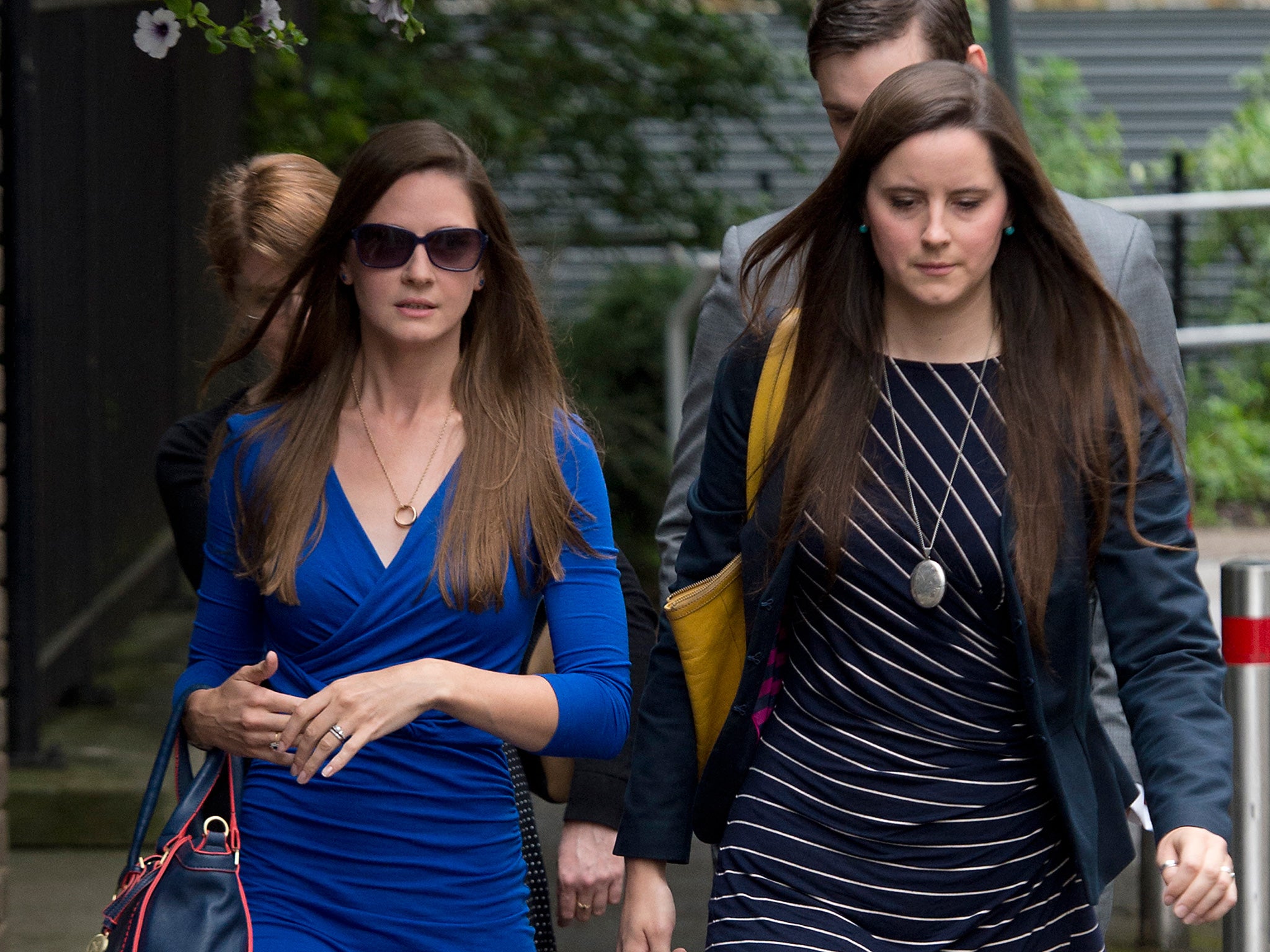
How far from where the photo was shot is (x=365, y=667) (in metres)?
2.43

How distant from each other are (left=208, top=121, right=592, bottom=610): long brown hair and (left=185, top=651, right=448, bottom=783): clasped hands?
169 millimetres

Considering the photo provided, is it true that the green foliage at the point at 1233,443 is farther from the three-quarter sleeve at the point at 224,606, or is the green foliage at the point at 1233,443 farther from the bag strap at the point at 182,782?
the bag strap at the point at 182,782

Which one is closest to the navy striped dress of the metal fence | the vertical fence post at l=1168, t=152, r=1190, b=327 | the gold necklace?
the gold necklace

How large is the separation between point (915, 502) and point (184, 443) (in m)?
1.43

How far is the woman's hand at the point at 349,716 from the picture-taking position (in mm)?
2146

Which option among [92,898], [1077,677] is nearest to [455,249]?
[1077,677]

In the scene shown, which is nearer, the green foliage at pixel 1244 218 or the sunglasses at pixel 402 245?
the sunglasses at pixel 402 245

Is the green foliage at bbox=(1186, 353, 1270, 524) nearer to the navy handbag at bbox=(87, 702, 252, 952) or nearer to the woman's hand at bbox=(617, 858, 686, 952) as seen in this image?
the woman's hand at bbox=(617, 858, 686, 952)

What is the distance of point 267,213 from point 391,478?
828 mm

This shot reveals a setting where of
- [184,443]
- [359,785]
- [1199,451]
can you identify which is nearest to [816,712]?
[359,785]

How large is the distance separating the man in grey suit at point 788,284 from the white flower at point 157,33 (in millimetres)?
1048

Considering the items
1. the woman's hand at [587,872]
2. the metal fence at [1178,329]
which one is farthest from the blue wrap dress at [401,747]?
the metal fence at [1178,329]

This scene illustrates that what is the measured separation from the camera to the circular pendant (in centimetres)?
226

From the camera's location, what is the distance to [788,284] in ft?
10.2
